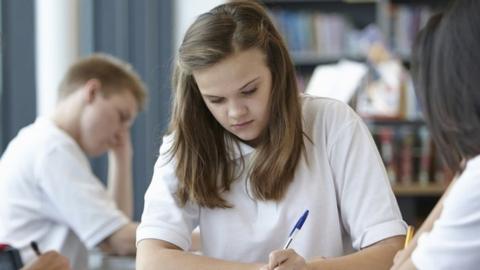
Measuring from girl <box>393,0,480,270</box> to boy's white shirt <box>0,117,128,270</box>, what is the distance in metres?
1.39

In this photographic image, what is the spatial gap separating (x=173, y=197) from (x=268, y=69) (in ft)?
1.07

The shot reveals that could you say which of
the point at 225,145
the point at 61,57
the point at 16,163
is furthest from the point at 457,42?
the point at 61,57

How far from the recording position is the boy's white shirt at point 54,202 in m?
2.58

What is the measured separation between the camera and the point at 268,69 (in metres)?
1.82

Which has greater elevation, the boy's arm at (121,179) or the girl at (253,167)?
the girl at (253,167)

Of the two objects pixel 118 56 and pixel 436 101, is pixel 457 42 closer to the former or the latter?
pixel 436 101

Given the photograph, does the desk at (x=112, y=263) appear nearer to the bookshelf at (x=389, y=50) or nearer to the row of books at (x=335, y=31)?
the bookshelf at (x=389, y=50)

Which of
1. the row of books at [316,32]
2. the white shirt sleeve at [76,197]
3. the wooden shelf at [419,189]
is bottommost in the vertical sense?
the wooden shelf at [419,189]

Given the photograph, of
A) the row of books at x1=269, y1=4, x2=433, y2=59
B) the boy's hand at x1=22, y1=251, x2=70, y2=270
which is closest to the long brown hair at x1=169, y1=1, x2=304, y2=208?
the boy's hand at x1=22, y1=251, x2=70, y2=270

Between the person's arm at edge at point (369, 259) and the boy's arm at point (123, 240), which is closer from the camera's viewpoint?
the person's arm at edge at point (369, 259)

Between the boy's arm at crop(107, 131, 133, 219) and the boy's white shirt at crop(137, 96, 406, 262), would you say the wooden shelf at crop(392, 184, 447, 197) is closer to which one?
the boy's arm at crop(107, 131, 133, 219)

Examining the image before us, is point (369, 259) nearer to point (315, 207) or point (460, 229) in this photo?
point (315, 207)

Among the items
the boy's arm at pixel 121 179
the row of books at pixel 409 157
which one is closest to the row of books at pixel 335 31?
Result: the row of books at pixel 409 157

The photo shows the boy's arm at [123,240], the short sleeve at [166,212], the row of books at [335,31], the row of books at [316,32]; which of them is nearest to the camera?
the short sleeve at [166,212]
